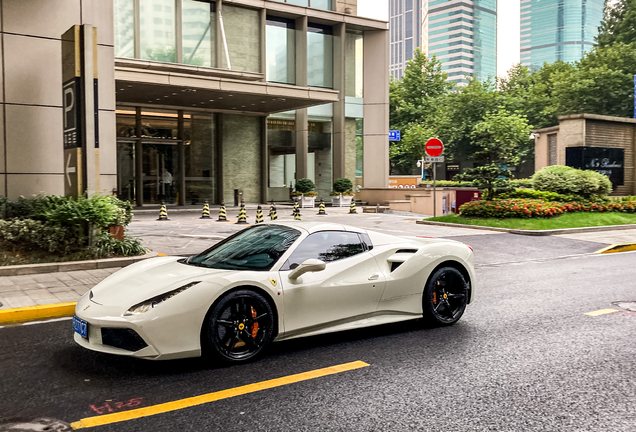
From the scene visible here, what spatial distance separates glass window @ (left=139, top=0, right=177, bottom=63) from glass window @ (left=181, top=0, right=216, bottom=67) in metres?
0.58

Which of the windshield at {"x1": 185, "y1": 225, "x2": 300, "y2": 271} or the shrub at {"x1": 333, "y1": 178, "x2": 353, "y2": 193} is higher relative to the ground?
the shrub at {"x1": 333, "y1": 178, "x2": 353, "y2": 193}

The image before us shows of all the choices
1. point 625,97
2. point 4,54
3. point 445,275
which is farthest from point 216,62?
point 625,97

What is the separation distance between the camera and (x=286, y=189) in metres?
33.0

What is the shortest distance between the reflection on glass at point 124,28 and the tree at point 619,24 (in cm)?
4612

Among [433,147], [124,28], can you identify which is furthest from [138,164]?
[433,147]

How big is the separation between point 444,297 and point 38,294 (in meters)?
5.50

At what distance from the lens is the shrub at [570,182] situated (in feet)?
71.6

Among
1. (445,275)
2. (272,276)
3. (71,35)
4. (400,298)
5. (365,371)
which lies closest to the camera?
(365,371)

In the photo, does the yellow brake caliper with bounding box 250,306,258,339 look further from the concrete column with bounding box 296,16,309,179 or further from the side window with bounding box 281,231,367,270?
the concrete column with bounding box 296,16,309,179

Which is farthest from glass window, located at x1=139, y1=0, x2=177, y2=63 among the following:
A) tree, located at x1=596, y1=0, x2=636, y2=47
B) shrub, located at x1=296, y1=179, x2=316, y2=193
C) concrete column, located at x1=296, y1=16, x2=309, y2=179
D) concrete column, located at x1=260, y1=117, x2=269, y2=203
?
tree, located at x1=596, y1=0, x2=636, y2=47

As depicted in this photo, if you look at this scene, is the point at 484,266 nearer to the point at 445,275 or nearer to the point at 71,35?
the point at 445,275

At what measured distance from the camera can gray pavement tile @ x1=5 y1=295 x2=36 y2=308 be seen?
7.22 meters

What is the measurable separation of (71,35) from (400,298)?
350 inches

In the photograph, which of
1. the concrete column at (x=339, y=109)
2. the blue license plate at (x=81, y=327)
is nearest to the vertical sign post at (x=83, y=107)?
the blue license plate at (x=81, y=327)
